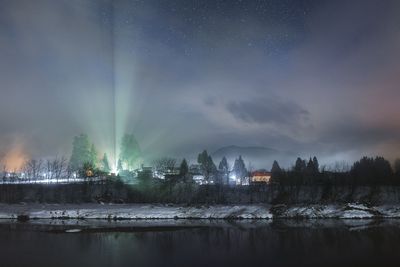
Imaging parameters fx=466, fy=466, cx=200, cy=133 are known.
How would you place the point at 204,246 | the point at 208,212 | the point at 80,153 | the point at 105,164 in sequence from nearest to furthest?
the point at 204,246 → the point at 208,212 → the point at 80,153 → the point at 105,164

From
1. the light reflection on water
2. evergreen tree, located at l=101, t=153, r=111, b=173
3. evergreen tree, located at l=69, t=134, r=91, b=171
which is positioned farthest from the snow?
evergreen tree, located at l=101, t=153, r=111, b=173

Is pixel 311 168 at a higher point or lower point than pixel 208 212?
higher

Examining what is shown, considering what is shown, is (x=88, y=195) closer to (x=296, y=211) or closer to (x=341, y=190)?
(x=296, y=211)

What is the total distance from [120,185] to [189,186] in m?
20.6

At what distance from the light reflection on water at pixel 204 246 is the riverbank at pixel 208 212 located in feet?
70.3

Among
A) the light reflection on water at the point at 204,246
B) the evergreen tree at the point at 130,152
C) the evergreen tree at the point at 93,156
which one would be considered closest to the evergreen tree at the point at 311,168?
the evergreen tree at the point at 130,152

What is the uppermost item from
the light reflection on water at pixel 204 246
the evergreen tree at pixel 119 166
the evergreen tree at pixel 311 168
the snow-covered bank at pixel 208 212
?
the evergreen tree at pixel 119 166

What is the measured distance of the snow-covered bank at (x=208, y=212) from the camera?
9800cm

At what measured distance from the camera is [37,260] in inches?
1738

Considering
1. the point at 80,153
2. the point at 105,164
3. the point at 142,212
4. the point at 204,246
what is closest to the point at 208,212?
the point at 142,212

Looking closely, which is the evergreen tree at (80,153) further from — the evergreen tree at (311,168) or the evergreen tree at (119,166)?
the evergreen tree at (311,168)

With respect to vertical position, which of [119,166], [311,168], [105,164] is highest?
[105,164]

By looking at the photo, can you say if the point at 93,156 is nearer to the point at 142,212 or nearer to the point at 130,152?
the point at 130,152

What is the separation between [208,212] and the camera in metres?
102
